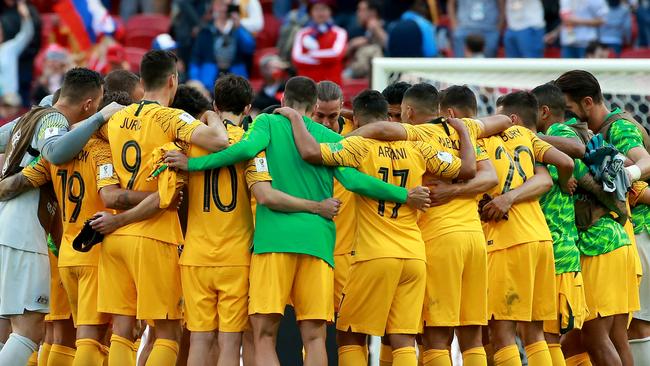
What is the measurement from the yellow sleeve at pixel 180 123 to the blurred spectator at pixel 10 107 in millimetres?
9852

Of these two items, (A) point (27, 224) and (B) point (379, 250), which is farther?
(A) point (27, 224)

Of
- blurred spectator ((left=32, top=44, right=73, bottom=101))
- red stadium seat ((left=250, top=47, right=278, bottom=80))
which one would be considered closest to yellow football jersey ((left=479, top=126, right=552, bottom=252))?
red stadium seat ((left=250, top=47, right=278, bottom=80))

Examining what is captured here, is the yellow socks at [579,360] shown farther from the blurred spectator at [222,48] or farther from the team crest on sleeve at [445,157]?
the blurred spectator at [222,48]

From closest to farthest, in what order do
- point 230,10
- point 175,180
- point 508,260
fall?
point 175,180, point 508,260, point 230,10

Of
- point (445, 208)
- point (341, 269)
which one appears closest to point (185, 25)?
point (341, 269)

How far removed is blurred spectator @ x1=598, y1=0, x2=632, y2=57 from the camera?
56.3ft

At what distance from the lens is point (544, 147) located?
912 cm

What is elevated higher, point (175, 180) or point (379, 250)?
point (175, 180)

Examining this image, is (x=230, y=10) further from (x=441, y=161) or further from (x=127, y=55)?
(x=441, y=161)

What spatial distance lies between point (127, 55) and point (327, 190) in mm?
11000

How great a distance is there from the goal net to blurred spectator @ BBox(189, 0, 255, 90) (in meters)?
5.18

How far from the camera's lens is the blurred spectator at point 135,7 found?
70.8 feet

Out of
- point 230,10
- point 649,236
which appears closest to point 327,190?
point 649,236

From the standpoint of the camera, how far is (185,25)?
19516 mm
